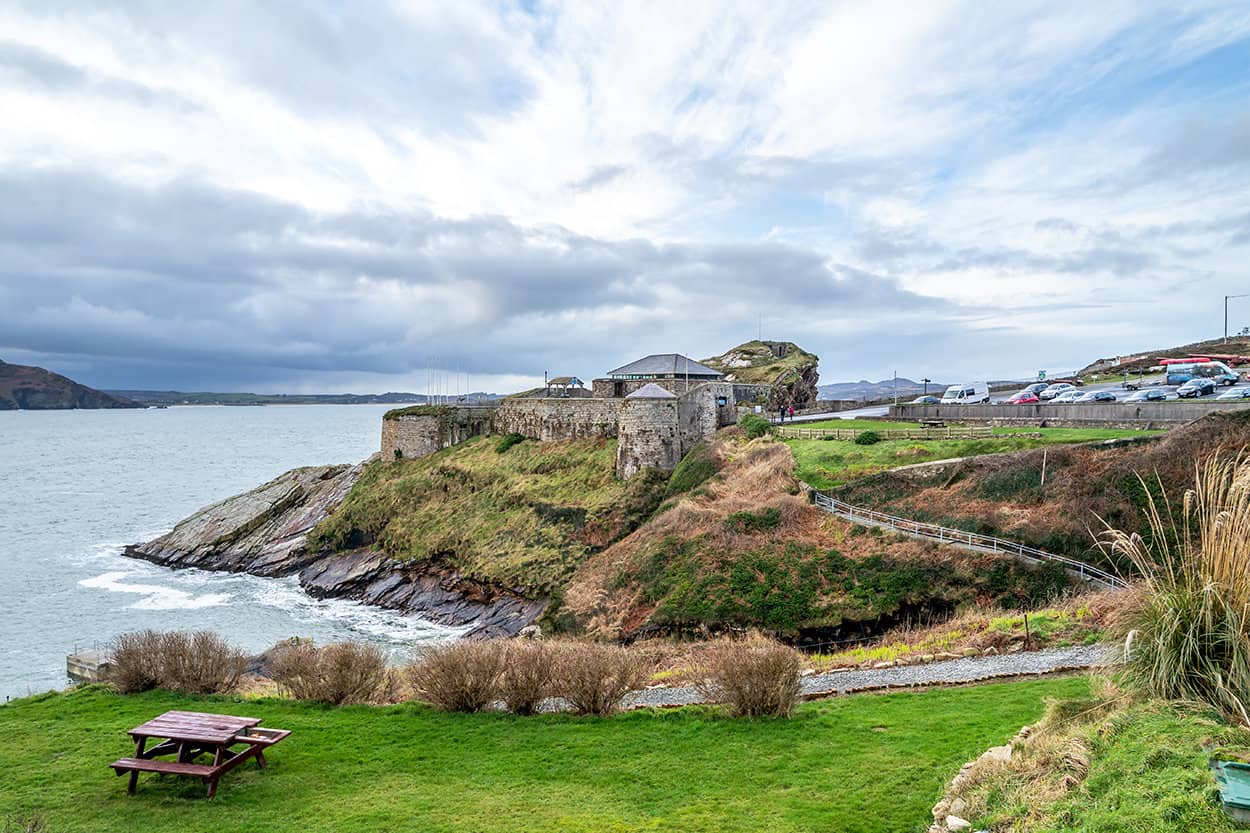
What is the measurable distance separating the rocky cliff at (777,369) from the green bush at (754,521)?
78.2 ft

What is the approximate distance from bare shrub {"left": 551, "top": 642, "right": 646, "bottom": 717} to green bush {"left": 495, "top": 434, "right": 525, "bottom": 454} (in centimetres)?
3544

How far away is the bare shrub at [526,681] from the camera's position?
497 inches

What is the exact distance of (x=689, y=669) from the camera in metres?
17.2

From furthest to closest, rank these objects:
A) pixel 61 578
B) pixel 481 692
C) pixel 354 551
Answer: pixel 354 551, pixel 61 578, pixel 481 692

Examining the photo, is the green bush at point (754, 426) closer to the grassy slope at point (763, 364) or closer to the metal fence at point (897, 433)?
the metal fence at point (897, 433)

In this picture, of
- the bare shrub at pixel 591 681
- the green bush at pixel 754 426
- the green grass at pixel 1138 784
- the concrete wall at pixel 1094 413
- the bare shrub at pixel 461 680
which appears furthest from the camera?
the green bush at pixel 754 426

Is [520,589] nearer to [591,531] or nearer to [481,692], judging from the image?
[591,531]

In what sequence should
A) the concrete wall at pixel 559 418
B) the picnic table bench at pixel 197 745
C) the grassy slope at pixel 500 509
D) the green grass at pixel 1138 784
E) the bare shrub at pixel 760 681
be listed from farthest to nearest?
1. the concrete wall at pixel 559 418
2. the grassy slope at pixel 500 509
3. the bare shrub at pixel 760 681
4. the picnic table bench at pixel 197 745
5. the green grass at pixel 1138 784

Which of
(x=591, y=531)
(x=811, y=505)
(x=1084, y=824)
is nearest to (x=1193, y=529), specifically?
(x=811, y=505)

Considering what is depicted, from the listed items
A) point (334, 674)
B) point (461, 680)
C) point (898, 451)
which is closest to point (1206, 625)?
point (461, 680)

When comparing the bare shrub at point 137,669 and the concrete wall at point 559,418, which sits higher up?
the concrete wall at point 559,418

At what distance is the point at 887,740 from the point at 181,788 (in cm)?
1003

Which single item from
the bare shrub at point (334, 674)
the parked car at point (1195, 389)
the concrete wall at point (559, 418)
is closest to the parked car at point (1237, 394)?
the parked car at point (1195, 389)

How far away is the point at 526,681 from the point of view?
12.6 m
